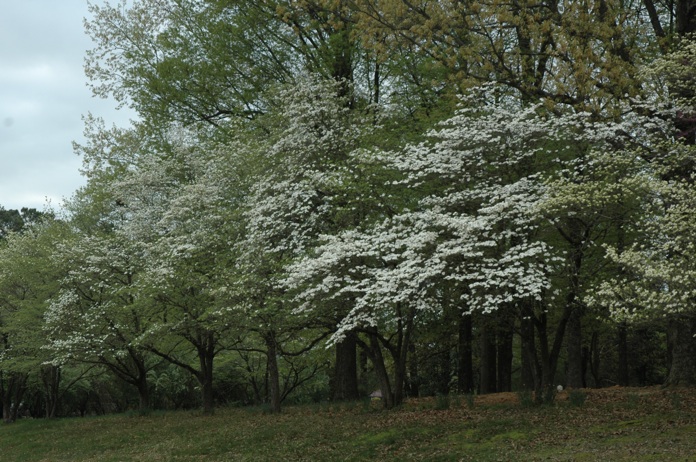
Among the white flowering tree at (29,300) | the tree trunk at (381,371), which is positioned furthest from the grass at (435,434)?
the white flowering tree at (29,300)

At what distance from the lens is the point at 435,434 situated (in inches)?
559

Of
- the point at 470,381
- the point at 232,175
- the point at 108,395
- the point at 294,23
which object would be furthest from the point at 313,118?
the point at 108,395

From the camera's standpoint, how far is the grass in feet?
37.8

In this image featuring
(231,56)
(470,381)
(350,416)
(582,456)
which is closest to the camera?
(582,456)

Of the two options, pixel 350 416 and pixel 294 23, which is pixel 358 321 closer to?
pixel 350 416

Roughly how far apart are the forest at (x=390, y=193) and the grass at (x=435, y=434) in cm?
156

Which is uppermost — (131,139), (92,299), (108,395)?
(131,139)

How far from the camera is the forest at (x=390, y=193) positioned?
13.2m

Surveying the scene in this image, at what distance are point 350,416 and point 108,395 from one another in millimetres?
A: 34490

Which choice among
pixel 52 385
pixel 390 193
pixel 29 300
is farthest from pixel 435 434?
pixel 52 385

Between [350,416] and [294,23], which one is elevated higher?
[294,23]

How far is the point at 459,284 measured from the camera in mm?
14648

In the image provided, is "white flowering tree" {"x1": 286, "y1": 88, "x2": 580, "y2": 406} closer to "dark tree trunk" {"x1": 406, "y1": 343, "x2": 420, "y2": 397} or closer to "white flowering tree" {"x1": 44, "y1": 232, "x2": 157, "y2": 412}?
"white flowering tree" {"x1": 44, "y1": 232, "x2": 157, "y2": 412}

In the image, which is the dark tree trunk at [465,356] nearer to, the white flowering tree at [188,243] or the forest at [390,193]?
the forest at [390,193]
